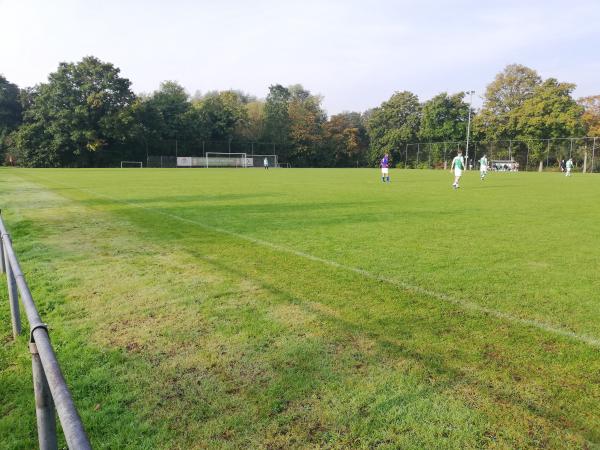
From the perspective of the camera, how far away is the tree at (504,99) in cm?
7100

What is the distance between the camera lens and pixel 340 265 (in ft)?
23.4

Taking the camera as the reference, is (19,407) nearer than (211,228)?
Yes

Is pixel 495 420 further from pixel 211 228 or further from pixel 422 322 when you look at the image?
pixel 211 228

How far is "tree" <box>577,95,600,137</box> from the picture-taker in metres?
68.6

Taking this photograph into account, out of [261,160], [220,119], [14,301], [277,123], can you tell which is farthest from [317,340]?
[277,123]

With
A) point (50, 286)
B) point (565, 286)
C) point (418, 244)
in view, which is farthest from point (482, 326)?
point (50, 286)

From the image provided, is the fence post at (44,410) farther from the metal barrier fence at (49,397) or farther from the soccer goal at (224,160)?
the soccer goal at (224,160)

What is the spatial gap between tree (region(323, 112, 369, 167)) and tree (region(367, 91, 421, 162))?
8.87ft

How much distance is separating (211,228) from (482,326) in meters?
7.21

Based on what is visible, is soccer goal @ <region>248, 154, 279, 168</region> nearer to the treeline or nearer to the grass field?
the treeline

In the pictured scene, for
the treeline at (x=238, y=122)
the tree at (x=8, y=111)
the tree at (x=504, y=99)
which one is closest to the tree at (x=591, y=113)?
the treeline at (x=238, y=122)

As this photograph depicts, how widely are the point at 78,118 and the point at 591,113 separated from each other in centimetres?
7777

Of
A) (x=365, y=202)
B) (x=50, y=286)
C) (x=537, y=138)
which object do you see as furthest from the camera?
(x=537, y=138)

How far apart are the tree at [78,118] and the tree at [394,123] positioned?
141 ft
